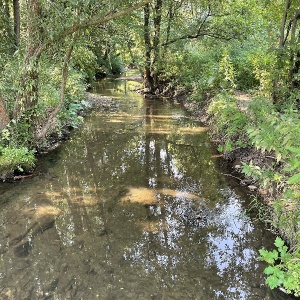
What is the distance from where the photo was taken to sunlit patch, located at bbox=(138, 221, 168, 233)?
491 centimetres

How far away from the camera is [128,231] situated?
191 inches

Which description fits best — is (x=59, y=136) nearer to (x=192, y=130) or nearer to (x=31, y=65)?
(x=31, y=65)

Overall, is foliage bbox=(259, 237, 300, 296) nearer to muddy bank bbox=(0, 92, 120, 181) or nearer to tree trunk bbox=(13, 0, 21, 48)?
muddy bank bbox=(0, 92, 120, 181)

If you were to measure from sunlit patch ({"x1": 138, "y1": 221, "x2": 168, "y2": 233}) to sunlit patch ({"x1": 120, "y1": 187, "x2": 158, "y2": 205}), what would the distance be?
701 mm

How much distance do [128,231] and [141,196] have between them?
125 cm

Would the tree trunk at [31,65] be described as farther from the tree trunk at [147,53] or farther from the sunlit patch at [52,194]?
the tree trunk at [147,53]

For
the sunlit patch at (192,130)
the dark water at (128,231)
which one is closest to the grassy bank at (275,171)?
the dark water at (128,231)

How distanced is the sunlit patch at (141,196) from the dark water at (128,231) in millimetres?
19

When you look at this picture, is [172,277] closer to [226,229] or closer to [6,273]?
[226,229]

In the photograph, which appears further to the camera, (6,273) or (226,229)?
(226,229)

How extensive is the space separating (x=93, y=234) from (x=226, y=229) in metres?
2.11

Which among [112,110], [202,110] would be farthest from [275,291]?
[112,110]

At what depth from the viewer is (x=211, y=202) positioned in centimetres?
584

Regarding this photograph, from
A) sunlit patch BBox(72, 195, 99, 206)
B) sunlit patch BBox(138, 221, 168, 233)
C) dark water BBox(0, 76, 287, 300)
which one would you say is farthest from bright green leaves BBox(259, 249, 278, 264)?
sunlit patch BBox(72, 195, 99, 206)
